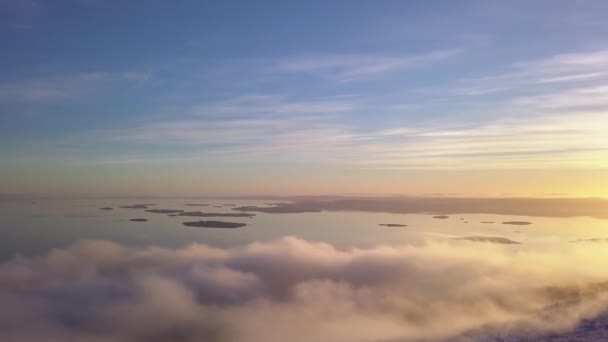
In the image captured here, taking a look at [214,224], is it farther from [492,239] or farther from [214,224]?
[492,239]

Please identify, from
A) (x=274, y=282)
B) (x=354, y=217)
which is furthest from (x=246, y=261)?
(x=354, y=217)

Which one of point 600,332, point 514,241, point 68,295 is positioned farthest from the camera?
point 514,241

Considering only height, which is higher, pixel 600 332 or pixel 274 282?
pixel 600 332

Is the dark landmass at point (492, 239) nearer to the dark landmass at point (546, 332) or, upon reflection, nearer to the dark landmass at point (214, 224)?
the dark landmass at point (546, 332)

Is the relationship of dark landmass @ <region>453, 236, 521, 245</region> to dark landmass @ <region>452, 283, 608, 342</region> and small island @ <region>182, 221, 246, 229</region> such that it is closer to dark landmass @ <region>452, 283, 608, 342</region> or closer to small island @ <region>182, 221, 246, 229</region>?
dark landmass @ <region>452, 283, 608, 342</region>

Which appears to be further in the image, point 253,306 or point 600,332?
point 253,306

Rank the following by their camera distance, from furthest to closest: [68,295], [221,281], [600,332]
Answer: [221,281] < [68,295] < [600,332]

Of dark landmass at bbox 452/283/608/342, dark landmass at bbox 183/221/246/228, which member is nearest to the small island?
dark landmass at bbox 183/221/246/228

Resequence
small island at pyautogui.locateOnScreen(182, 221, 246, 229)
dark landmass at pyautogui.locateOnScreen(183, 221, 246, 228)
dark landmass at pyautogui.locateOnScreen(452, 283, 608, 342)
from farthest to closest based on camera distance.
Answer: dark landmass at pyautogui.locateOnScreen(183, 221, 246, 228) < small island at pyautogui.locateOnScreen(182, 221, 246, 229) < dark landmass at pyautogui.locateOnScreen(452, 283, 608, 342)

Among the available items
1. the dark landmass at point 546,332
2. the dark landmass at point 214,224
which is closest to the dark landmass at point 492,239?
the dark landmass at point 546,332

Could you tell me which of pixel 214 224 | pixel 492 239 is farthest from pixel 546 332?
pixel 214 224

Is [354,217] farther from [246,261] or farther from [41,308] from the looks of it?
[41,308]
